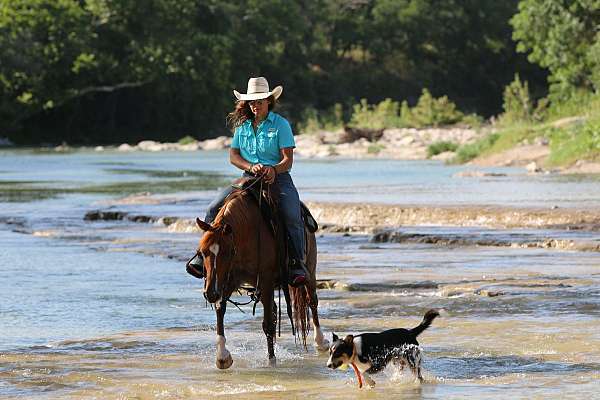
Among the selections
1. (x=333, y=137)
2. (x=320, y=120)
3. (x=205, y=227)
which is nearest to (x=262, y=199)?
(x=205, y=227)

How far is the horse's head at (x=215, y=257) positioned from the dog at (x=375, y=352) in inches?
34.4

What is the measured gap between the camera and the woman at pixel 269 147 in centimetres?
1045

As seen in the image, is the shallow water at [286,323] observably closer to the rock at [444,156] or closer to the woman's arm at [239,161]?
the woman's arm at [239,161]

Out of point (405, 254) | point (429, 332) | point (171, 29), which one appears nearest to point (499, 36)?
point (171, 29)

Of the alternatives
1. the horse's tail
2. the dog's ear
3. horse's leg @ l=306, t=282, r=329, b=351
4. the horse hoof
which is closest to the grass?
horse's leg @ l=306, t=282, r=329, b=351

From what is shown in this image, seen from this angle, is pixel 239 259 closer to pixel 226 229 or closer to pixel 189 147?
pixel 226 229

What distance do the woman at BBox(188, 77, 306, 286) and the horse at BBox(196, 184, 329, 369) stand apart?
20 cm

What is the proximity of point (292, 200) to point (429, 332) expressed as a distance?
1795 millimetres

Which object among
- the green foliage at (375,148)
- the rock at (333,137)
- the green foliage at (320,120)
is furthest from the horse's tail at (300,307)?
the green foliage at (320,120)

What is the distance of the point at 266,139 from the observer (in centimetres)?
1052

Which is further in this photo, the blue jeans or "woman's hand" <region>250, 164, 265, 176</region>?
the blue jeans

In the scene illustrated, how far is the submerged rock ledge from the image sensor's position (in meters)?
20.7

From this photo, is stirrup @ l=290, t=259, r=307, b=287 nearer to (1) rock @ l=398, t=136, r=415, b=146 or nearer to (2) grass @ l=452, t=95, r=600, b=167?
(2) grass @ l=452, t=95, r=600, b=167

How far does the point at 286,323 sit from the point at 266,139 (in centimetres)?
254
